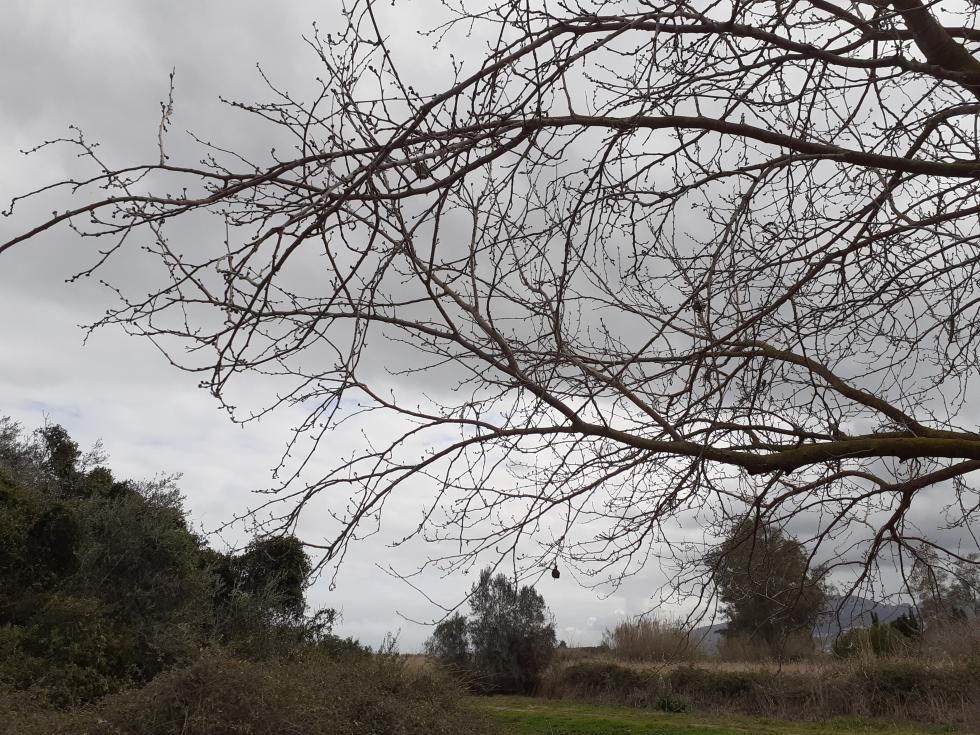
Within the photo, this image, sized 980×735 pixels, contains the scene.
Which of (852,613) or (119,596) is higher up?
(119,596)

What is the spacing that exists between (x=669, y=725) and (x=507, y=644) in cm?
884

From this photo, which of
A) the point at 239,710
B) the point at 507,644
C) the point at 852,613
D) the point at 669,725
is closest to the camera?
the point at 852,613

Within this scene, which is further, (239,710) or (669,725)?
(669,725)

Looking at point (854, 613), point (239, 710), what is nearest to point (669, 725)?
point (239, 710)

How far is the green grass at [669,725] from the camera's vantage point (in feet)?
35.5

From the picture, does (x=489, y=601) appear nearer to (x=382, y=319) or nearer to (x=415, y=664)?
(x=415, y=664)

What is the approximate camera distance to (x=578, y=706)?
56.8 feet

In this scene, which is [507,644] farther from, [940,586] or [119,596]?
[940,586]

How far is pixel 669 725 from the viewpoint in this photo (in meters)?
11.6

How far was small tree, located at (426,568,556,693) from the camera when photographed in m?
19.7

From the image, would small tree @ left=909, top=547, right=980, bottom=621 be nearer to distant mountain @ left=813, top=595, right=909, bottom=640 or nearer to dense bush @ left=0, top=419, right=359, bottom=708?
distant mountain @ left=813, top=595, right=909, bottom=640

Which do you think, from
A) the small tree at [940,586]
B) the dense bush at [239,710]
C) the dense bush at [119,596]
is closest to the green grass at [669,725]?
the dense bush at [239,710]

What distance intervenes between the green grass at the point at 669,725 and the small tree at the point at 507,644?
4832 mm

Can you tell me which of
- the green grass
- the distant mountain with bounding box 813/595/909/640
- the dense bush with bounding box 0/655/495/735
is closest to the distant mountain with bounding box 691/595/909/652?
the distant mountain with bounding box 813/595/909/640
